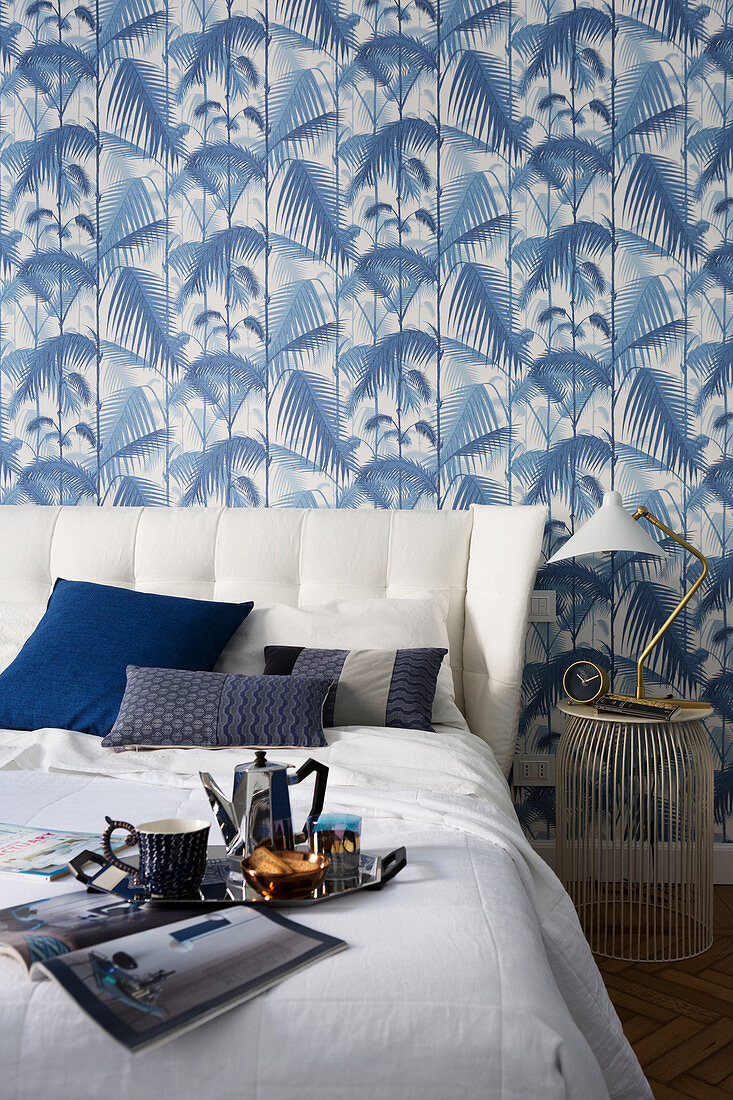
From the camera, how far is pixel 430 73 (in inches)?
113

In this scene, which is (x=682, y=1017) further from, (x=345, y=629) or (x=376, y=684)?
(x=345, y=629)

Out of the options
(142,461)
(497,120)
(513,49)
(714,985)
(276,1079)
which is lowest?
(714,985)

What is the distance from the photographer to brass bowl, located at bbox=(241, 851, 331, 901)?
3.65 ft

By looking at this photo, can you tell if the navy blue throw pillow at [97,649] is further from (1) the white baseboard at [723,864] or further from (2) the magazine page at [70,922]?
(1) the white baseboard at [723,864]

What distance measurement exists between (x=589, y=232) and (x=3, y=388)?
2087 millimetres

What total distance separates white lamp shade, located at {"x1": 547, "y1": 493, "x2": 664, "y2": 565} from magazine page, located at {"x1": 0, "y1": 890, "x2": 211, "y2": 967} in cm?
168

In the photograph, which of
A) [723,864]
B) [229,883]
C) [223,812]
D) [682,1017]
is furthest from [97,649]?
[723,864]

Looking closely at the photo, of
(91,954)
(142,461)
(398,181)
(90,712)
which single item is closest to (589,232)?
(398,181)

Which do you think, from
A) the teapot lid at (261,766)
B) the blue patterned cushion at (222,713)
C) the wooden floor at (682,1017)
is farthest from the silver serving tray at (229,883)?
the wooden floor at (682,1017)

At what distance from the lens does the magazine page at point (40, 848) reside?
1228 millimetres

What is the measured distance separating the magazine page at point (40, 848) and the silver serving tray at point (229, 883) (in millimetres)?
48

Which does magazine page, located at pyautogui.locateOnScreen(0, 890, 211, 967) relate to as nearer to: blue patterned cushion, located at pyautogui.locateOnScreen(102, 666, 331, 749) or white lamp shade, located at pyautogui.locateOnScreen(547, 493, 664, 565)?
blue patterned cushion, located at pyautogui.locateOnScreen(102, 666, 331, 749)

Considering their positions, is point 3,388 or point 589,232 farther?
point 3,388

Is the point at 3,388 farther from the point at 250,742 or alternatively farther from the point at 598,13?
the point at 598,13
